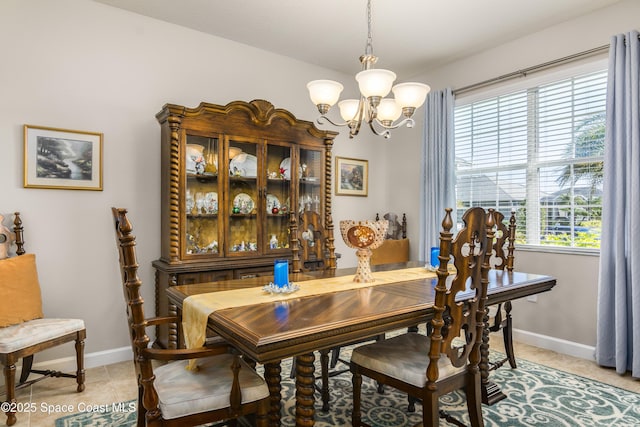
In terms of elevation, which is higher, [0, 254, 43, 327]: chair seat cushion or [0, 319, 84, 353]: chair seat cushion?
[0, 254, 43, 327]: chair seat cushion

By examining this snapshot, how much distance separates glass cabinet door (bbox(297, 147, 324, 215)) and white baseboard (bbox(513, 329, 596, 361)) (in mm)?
2140

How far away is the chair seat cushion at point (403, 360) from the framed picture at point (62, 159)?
233cm

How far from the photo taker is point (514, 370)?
2.83 meters

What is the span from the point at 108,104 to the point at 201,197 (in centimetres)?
99

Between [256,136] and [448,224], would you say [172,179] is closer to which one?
[256,136]

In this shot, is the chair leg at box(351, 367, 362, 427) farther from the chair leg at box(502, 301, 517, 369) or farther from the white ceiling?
the white ceiling

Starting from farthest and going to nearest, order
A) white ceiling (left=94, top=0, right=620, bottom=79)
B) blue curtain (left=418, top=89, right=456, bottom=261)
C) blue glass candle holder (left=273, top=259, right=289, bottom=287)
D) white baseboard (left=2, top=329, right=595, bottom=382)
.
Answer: blue curtain (left=418, top=89, right=456, bottom=261) → white ceiling (left=94, top=0, right=620, bottom=79) → white baseboard (left=2, top=329, right=595, bottom=382) → blue glass candle holder (left=273, top=259, right=289, bottom=287)

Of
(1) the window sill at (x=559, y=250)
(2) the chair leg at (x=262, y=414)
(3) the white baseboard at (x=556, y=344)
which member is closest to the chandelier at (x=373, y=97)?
(2) the chair leg at (x=262, y=414)

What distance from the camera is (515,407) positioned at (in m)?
2.28

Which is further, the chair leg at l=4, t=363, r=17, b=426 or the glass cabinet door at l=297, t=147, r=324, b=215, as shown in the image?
the glass cabinet door at l=297, t=147, r=324, b=215

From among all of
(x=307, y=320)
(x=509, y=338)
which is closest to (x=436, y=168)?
(x=509, y=338)

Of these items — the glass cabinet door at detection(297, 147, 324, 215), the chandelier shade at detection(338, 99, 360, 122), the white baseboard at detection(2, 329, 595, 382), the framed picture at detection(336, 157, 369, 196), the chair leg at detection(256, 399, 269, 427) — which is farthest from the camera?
the framed picture at detection(336, 157, 369, 196)

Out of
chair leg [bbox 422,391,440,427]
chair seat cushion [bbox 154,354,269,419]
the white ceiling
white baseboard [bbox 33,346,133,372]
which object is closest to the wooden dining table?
chair seat cushion [bbox 154,354,269,419]

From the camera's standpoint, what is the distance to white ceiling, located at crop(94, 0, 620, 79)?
2.89m
